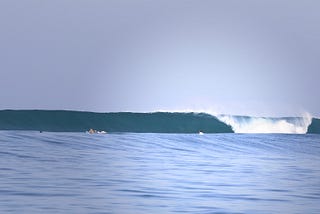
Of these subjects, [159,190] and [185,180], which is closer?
[159,190]

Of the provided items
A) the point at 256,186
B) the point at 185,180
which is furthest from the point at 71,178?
the point at 256,186

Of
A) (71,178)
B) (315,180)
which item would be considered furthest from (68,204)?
(315,180)

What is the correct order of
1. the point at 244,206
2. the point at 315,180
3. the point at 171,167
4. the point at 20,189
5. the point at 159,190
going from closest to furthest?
1. the point at 244,206
2. the point at 20,189
3. the point at 159,190
4. the point at 315,180
5. the point at 171,167

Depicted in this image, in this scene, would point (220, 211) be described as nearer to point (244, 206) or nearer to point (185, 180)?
point (244, 206)

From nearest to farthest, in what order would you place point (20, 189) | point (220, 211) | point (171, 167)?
1. point (220, 211)
2. point (20, 189)
3. point (171, 167)

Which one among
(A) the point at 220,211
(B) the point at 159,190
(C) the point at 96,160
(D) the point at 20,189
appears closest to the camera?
(A) the point at 220,211

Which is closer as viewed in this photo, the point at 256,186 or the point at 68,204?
the point at 68,204

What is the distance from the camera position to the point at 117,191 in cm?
2500

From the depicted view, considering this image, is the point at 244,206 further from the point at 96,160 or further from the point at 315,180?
the point at 96,160

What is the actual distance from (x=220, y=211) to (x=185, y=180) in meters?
9.02

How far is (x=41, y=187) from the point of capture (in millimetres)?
24672

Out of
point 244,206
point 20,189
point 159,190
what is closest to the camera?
point 244,206

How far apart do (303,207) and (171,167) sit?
15.1 meters

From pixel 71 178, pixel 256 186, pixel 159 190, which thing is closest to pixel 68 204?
pixel 159 190
